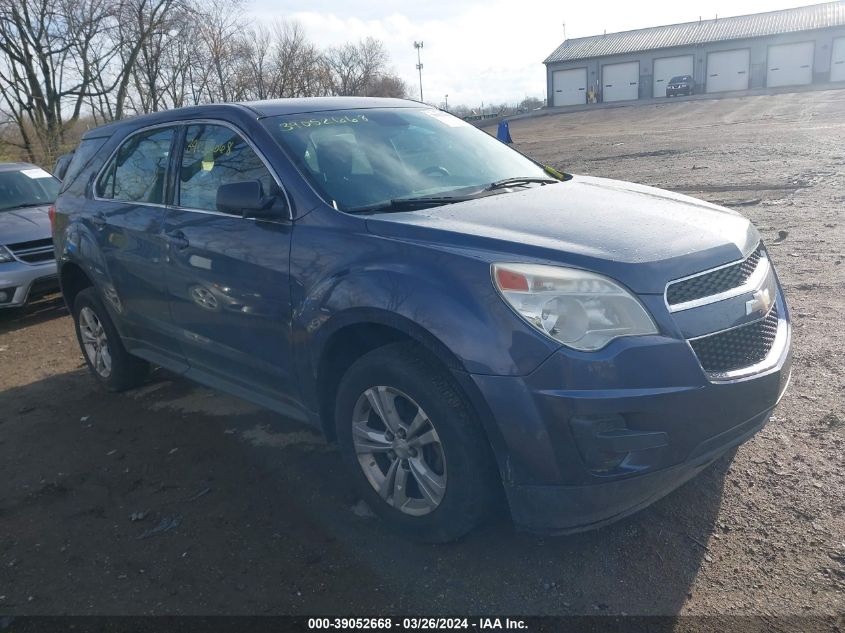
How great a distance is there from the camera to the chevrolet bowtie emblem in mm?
2856

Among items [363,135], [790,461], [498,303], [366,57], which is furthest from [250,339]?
[366,57]

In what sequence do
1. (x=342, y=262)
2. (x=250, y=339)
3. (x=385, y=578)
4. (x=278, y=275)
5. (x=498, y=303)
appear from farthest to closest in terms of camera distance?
(x=250, y=339) < (x=278, y=275) < (x=342, y=262) < (x=385, y=578) < (x=498, y=303)

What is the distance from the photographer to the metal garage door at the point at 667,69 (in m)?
57.0

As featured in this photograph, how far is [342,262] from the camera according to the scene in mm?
3121

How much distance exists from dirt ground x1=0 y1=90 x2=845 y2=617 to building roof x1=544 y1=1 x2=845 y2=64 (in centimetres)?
5890

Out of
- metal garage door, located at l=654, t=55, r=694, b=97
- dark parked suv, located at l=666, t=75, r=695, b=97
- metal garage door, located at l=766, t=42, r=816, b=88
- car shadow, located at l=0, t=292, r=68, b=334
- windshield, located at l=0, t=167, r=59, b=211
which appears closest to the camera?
car shadow, located at l=0, t=292, r=68, b=334

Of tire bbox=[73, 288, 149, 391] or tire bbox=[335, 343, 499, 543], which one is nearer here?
tire bbox=[335, 343, 499, 543]

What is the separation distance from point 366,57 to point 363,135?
43585mm

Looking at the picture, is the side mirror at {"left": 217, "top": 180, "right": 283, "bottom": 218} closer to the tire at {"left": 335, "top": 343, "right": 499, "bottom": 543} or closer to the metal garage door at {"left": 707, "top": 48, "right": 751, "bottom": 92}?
the tire at {"left": 335, "top": 343, "right": 499, "bottom": 543}

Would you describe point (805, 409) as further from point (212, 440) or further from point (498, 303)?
point (212, 440)

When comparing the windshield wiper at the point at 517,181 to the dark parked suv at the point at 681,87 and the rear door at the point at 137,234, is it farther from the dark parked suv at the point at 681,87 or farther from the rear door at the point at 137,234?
the dark parked suv at the point at 681,87

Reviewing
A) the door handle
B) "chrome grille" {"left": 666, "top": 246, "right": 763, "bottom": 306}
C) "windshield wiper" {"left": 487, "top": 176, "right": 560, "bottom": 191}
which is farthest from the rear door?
"chrome grille" {"left": 666, "top": 246, "right": 763, "bottom": 306}

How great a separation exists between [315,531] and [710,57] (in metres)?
61.8

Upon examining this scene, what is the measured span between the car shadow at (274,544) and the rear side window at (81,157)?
212 centimetres
